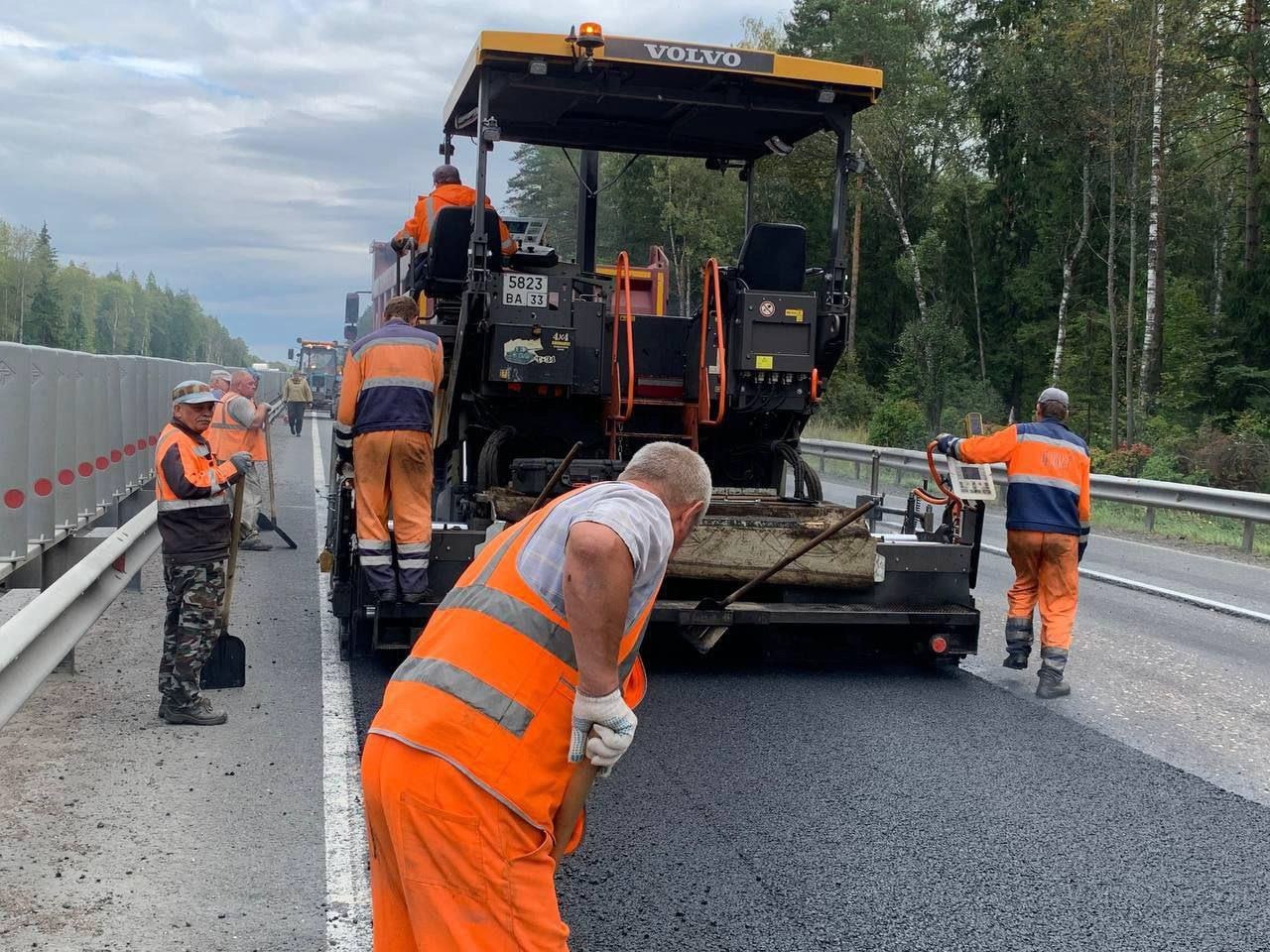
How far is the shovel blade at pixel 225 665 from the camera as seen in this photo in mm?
6766

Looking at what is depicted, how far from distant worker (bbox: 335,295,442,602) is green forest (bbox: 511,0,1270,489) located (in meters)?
17.3

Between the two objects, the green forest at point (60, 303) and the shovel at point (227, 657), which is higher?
the green forest at point (60, 303)

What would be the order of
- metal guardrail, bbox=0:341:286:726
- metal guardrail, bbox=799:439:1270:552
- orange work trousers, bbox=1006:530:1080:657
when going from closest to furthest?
metal guardrail, bbox=0:341:286:726 → orange work trousers, bbox=1006:530:1080:657 → metal guardrail, bbox=799:439:1270:552

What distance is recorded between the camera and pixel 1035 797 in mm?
5391

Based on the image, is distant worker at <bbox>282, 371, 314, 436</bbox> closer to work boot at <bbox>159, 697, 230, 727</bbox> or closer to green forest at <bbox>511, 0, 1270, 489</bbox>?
green forest at <bbox>511, 0, 1270, 489</bbox>

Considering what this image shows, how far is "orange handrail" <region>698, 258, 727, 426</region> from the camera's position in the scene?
7.92 metres

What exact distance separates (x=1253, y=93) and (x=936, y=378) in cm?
1260

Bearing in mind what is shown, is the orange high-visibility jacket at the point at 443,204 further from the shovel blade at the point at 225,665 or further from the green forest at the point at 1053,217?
the green forest at the point at 1053,217

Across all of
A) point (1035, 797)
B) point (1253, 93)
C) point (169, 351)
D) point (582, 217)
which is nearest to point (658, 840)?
point (1035, 797)

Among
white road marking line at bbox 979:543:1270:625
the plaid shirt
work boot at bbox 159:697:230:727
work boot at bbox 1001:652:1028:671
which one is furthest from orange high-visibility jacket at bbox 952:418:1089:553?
the plaid shirt

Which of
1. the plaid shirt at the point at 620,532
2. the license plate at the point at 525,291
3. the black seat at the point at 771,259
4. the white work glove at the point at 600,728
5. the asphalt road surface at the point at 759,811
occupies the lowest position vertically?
the asphalt road surface at the point at 759,811

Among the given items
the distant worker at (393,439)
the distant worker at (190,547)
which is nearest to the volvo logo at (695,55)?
the distant worker at (393,439)

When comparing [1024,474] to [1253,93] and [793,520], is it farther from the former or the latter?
[1253,93]

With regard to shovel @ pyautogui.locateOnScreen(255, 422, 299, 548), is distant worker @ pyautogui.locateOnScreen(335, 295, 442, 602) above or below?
above
